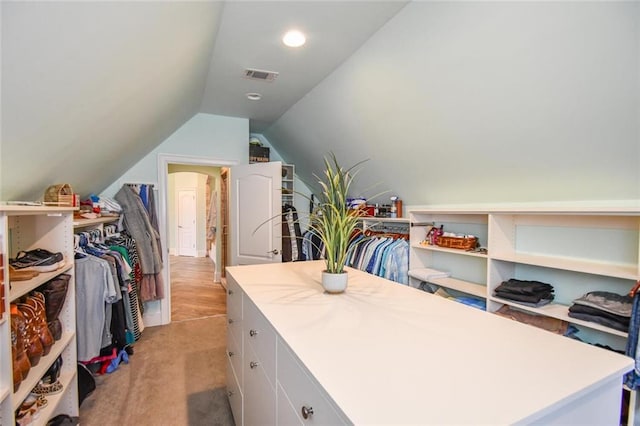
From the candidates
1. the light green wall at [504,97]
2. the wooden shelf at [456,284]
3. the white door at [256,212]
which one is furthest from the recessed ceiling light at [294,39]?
the wooden shelf at [456,284]

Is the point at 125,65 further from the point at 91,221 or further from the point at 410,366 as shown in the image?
the point at 410,366

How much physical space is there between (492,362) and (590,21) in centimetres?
146

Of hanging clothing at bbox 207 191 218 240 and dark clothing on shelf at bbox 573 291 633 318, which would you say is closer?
dark clothing on shelf at bbox 573 291 633 318

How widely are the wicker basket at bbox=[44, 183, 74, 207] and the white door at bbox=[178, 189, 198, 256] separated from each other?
6643 millimetres

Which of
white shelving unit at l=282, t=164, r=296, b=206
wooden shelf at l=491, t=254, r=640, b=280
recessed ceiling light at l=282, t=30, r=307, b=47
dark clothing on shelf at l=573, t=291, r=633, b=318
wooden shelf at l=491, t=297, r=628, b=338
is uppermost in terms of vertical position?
recessed ceiling light at l=282, t=30, r=307, b=47

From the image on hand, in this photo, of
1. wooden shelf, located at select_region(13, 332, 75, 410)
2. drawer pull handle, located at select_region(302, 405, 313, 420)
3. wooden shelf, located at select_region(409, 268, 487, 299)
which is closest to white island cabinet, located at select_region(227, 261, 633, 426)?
drawer pull handle, located at select_region(302, 405, 313, 420)

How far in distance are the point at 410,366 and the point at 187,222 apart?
8.63m

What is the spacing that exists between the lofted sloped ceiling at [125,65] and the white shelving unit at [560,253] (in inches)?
63.0

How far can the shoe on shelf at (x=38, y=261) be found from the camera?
1.71 meters

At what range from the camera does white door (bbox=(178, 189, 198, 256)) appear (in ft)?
28.0

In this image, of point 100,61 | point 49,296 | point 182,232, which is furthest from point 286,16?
point 182,232

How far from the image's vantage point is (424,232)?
2994 mm

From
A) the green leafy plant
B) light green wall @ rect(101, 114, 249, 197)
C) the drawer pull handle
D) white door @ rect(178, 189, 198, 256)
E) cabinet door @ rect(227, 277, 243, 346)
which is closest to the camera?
the drawer pull handle

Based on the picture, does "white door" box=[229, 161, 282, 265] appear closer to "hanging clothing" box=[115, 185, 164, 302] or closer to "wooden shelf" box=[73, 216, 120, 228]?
"hanging clothing" box=[115, 185, 164, 302]
